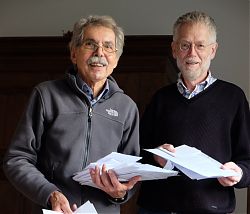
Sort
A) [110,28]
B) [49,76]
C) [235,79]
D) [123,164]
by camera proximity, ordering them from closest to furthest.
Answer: [123,164] → [110,28] → [49,76] → [235,79]

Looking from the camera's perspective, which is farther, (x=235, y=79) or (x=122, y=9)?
(x=122, y=9)

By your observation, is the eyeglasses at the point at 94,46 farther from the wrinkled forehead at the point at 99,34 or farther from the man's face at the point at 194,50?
the man's face at the point at 194,50

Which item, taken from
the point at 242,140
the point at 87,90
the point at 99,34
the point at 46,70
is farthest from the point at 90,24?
the point at 46,70

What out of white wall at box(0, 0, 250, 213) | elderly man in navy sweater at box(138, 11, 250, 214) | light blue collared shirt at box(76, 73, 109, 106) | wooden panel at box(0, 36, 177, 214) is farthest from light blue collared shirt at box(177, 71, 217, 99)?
white wall at box(0, 0, 250, 213)

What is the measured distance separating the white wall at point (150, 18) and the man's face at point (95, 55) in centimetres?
169

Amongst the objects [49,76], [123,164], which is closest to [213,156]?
[123,164]

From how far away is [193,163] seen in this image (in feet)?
4.73

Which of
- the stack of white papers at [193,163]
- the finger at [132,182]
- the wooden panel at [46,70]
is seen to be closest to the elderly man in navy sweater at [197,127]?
the stack of white papers at [193,163]

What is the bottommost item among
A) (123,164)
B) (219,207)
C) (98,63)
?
(219,207)

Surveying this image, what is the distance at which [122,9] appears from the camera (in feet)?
10.8

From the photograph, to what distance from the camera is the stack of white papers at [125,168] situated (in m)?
1.32

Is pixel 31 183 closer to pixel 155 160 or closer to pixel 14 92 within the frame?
pixel 155 160

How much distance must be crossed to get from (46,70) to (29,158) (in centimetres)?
145

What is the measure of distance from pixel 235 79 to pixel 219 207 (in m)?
1.64
